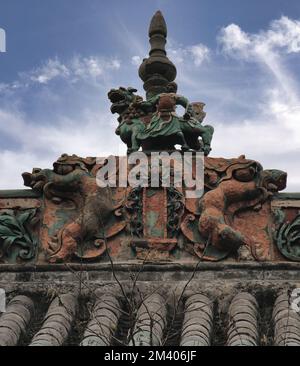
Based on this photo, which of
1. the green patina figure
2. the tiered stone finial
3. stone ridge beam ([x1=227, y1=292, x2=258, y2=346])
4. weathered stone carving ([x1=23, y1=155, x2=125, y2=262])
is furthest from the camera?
the tiered stone finial

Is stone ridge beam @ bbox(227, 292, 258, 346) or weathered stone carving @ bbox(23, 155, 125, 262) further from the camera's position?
weathered stone carving @ bbox(23, 155, 125, 262)

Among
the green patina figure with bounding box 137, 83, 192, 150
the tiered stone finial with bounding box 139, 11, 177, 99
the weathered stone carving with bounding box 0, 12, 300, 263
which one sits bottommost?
the weathered stone carving with bounding box 0, 12, 300, 263

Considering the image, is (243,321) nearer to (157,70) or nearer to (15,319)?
(15,319)

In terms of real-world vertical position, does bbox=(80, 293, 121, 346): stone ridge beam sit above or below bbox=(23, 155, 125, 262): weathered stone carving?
below

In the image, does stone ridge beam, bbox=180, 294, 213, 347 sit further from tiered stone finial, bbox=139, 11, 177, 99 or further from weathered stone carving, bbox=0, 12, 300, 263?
tiered stone finial, bbox=139, 11, 177, 99

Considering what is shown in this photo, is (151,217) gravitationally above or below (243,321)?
above

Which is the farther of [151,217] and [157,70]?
[157,70]

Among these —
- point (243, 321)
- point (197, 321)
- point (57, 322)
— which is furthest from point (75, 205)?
point (243, 321)

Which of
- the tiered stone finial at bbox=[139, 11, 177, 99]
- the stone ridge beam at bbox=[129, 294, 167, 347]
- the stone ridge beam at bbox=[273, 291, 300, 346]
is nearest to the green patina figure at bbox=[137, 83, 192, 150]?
the tiered stone finial at bbox=[139, 11, 177, 99]

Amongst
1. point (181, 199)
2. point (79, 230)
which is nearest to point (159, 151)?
point (181, 199)

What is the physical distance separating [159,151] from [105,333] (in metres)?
3.12

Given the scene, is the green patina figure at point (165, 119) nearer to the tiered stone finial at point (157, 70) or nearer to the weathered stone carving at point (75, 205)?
the tiered stone finial at point (157, 70)

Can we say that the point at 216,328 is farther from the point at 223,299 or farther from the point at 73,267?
the point at 73,267

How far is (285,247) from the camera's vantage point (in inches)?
399
